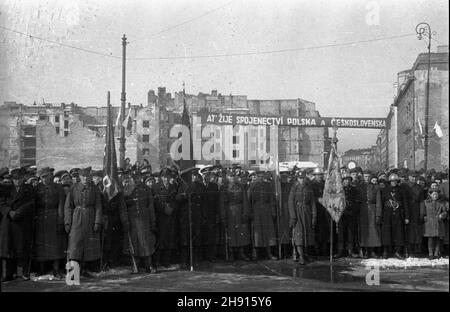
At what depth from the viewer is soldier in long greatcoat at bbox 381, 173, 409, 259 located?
30.5 ft

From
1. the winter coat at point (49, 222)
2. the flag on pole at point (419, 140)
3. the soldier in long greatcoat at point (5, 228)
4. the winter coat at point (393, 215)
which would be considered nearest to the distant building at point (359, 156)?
the flag on pole at point (419, 140)

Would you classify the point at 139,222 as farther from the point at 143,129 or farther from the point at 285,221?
the point at 143,129

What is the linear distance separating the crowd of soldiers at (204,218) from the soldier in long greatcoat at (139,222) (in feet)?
0.05

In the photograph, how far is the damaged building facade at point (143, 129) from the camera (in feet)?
47.6

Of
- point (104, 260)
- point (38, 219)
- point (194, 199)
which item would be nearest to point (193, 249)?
point (194, 199)

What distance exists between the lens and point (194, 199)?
346 inches

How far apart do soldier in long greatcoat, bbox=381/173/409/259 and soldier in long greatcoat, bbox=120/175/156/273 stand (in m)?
4.25

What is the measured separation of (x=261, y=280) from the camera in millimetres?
7297

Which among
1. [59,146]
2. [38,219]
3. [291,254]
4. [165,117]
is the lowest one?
[291,254]

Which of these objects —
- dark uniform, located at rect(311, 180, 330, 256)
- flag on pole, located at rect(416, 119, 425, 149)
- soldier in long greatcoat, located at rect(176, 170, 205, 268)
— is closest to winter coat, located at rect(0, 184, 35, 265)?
soldier in long greatcoat, located at rect(176, 170, 205, 268)

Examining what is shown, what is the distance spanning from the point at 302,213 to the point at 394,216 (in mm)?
1809

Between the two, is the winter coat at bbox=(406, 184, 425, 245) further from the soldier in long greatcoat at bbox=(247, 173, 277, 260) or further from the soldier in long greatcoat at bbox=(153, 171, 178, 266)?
the soldier in long greatcoat at bbox=(153, 171, 178, 266)
